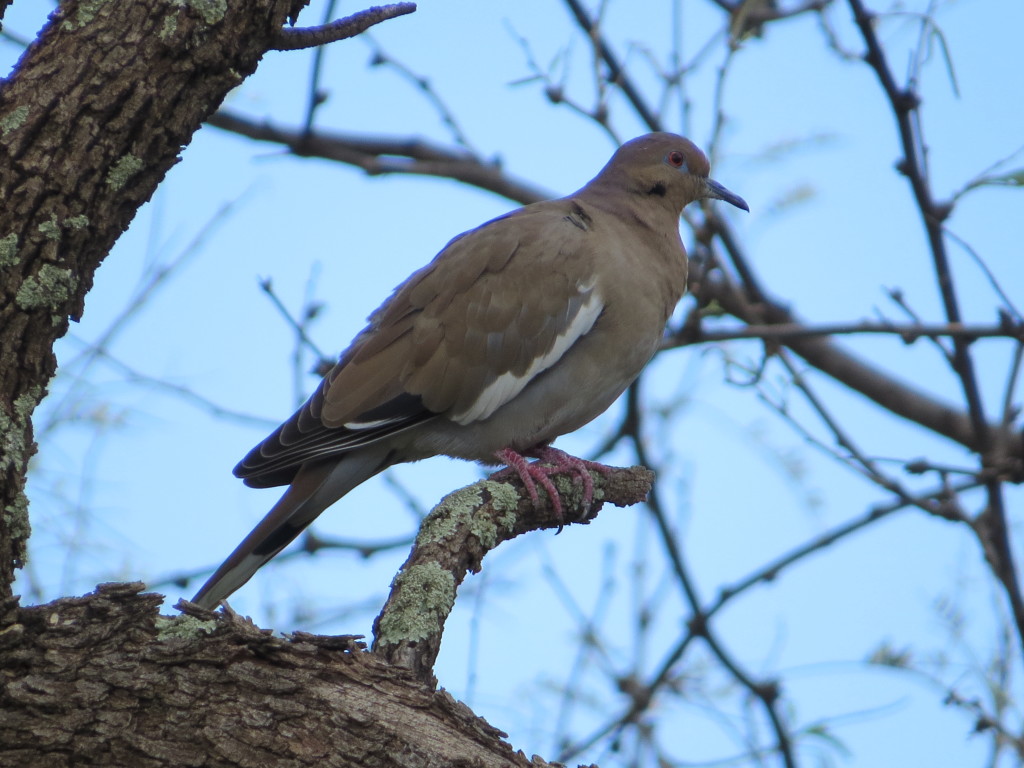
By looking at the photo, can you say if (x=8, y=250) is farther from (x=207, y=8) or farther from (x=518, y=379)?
(x=518, y=379)

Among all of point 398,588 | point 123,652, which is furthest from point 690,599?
point 123,652

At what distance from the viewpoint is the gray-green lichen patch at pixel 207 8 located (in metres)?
2.64

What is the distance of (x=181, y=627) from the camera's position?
2.18 m

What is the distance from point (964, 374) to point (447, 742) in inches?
104

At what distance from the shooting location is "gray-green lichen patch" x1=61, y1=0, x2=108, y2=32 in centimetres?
261

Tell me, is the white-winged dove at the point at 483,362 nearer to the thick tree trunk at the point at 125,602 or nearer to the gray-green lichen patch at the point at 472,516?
the gray-green lichen patch at the point at 472,516

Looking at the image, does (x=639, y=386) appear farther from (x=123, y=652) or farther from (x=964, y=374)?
(x=123, y=652)

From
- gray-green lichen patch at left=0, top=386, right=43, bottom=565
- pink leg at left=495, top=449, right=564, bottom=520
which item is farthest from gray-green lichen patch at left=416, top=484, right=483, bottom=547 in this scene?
gray-green lichen patch at left=0, top=386, right=43, bottom=565

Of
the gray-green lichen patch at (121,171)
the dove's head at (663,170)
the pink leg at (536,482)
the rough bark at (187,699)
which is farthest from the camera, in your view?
the dove's head at (663,170)

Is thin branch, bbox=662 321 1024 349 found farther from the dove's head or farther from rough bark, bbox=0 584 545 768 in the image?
rough bark, bbox=0 584 545 768

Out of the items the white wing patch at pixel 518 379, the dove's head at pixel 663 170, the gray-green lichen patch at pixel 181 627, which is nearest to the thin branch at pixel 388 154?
the dove's head at pixel 663 170

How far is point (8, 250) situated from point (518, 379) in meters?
1.93

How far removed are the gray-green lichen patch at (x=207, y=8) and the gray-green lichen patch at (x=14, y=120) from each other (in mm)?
407

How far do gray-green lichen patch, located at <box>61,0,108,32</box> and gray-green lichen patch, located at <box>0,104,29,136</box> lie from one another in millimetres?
219
